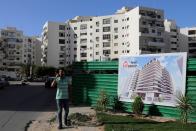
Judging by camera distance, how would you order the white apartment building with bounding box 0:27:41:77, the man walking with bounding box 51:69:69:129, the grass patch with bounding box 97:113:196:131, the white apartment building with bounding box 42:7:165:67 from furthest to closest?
the white apartment building with bounding box 0:27:41:77 < the white apartment building with bounding box 42:7:165:67 < the man walking with bounding box 51:69:69:129 < the grass patch with bounding box 97:113:196:131

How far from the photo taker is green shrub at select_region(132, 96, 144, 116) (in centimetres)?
1543

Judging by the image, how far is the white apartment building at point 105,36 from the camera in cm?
12179

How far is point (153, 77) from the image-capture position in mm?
15836

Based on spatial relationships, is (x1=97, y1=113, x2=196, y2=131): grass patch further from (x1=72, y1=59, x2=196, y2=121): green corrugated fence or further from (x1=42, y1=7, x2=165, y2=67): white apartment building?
(x1=42, y1=7, x2=165, y2=67): white apartment building

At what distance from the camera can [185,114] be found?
526 inches

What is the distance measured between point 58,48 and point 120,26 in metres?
25.8

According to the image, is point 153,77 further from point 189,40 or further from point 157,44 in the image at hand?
point 189,40

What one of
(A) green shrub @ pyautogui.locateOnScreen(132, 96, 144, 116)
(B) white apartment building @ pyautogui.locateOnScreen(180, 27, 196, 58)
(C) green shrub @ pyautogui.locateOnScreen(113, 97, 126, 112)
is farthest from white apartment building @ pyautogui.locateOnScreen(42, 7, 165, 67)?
(A) green shrub @ pyautogui.locateOnScreen(132, 96, 144, 116)

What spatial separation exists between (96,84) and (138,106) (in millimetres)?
3975

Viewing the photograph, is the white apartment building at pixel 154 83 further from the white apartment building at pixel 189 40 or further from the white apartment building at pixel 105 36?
the white apartment building at pixel 189 40

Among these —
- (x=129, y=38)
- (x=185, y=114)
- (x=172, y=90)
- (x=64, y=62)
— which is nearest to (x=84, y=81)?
(x=172, y=90)

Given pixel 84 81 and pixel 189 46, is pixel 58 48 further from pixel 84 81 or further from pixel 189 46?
pixel 84 81

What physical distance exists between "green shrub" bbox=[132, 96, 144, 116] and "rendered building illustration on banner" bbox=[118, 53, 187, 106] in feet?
1.50

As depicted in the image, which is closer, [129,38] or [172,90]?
[172,90]
